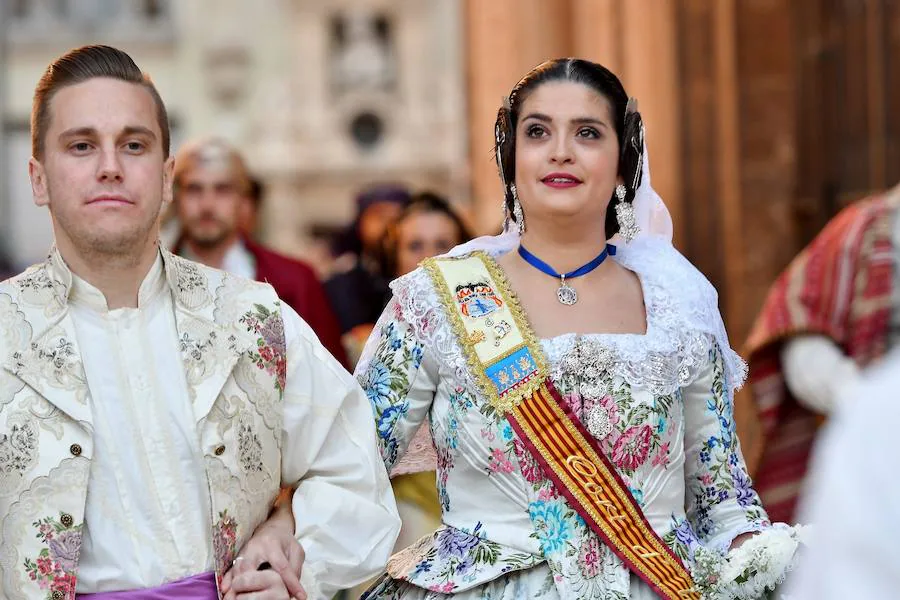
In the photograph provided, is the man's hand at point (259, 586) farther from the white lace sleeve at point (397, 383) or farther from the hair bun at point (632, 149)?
the hair bun at point (632, 149)

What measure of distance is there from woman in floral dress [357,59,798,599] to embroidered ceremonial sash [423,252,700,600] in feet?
0.08

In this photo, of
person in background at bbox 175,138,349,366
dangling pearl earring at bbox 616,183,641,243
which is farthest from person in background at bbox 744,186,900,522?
person in background at bbox 175,138,349,366

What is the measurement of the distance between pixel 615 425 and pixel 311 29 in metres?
27.1

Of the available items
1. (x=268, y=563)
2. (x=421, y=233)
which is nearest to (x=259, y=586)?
(x=268, y=563)

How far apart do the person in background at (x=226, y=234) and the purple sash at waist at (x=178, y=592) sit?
2619 millimetres

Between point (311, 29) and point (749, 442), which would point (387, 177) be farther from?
point (749, 442)

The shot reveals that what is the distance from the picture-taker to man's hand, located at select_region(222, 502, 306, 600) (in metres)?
2.62

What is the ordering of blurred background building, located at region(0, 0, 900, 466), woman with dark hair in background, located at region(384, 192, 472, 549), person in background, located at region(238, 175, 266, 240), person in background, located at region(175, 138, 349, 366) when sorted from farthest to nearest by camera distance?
blurred background building, located at region(0, 0, 900, 466) < person in background, located at region(238, 175, 266, 240) < woman with dark hair in background, located at region(384, 192, 472, 549) < person in background, located at region(175, 138, 349, 366)

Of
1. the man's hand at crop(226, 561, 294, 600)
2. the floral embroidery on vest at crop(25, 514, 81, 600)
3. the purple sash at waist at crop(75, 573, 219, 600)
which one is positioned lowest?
the man's hand at crop(226, 561, 294, 600)

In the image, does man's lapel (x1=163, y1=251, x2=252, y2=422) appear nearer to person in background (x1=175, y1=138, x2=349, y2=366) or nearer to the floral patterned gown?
the floral patterned gown

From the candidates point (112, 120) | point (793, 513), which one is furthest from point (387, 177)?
point (112, 120)

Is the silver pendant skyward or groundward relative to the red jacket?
skyward

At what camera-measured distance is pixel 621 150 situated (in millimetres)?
3211

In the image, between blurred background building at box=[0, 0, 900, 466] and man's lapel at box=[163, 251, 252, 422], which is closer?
man's lapel at box=[163, 251, 252, 422]
